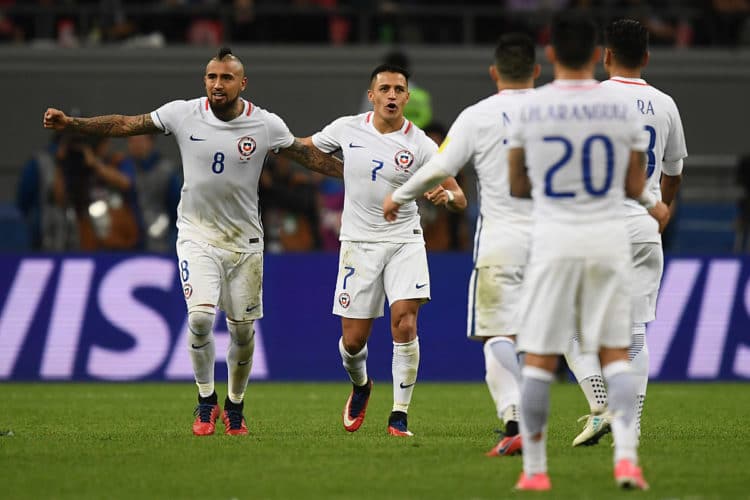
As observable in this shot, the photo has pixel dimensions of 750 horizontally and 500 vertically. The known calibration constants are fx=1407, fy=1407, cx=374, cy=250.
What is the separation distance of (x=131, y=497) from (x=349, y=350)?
12.7 feet

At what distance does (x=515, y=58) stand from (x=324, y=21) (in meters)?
16.6

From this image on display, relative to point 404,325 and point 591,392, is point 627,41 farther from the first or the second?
point 404,325

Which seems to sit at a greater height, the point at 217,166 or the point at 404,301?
the point at 217,166

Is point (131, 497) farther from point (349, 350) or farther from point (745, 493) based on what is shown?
point (349, 350)

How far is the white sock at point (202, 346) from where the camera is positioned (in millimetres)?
10070

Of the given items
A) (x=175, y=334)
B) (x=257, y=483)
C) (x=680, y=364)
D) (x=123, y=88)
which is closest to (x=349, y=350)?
(x=257, y=483)

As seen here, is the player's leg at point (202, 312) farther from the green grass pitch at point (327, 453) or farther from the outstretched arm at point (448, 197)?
the outstretched arm at point (448, 197)

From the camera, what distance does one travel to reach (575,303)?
6.94 metres

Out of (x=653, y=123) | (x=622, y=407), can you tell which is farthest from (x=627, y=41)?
(x=622, y=407)

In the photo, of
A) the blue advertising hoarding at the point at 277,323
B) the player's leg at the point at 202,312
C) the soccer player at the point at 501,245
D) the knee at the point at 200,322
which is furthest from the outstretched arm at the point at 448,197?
the blue advertising hoarding at the point at 277,323

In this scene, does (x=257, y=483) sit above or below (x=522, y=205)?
below

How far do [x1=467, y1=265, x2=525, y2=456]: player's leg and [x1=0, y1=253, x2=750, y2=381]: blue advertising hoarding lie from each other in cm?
779

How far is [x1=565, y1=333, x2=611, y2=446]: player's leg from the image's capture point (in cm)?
912

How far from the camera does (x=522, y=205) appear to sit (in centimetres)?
846
